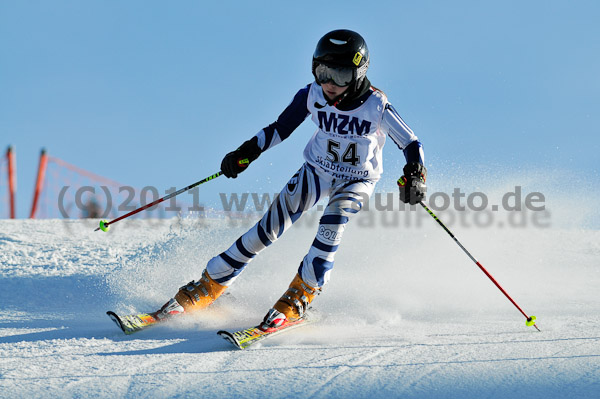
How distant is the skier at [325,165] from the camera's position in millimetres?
3799

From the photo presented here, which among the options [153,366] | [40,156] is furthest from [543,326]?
[40,156]

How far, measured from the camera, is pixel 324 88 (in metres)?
3.91

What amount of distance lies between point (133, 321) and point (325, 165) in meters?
1.78

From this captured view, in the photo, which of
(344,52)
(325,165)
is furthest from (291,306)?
(344,52)

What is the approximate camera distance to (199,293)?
4133 mm

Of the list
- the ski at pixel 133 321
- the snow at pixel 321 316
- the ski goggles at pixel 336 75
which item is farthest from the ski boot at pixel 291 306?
the ski goggles at pixel 336 75

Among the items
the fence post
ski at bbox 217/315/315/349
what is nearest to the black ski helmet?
ski at bbox 217/315/315/349

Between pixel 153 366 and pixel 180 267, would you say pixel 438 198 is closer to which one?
pixel 180 267

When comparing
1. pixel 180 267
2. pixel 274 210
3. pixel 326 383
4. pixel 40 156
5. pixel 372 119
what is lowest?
pixel 326 383

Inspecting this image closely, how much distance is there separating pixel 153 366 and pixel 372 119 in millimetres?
2238

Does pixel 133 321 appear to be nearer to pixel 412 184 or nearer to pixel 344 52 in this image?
pixel 412 184

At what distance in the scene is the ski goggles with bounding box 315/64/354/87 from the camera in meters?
3.76

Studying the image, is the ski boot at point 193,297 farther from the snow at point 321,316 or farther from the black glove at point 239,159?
the black glove at point 239,159

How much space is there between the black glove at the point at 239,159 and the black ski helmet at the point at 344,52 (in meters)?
0.79
